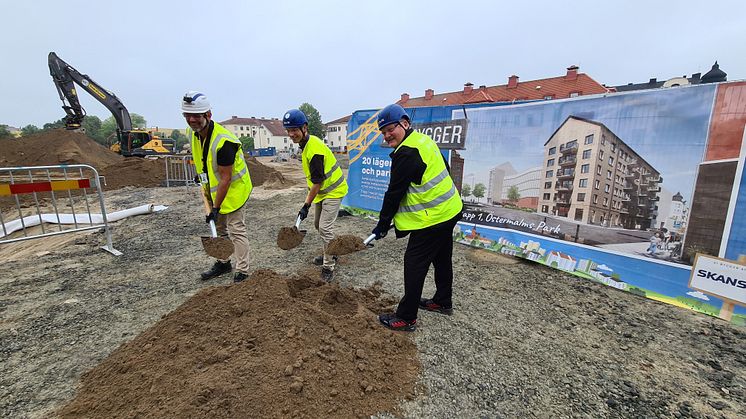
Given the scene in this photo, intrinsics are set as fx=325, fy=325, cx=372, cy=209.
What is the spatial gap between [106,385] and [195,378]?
689mm

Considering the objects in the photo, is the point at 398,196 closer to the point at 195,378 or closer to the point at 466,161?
the point at 195,378

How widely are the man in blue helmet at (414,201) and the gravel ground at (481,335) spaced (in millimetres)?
542

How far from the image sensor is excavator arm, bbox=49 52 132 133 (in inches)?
544

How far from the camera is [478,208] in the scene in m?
5.32

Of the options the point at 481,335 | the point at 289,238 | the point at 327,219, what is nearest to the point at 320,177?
the point at 327,219

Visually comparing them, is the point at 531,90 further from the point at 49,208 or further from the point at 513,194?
the point at 49,208

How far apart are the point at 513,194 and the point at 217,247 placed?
410 centimetres

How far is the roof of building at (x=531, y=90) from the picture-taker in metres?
26.0

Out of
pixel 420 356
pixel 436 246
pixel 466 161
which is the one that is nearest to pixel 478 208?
pixel 466 161

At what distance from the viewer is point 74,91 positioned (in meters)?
14.4

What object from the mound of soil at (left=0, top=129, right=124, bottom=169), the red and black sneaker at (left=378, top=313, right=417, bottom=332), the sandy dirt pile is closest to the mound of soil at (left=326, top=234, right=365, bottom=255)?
the red and black sneaker at (left=378, top=313, right=417, bottom=332)

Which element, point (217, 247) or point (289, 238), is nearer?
point (217, 247)

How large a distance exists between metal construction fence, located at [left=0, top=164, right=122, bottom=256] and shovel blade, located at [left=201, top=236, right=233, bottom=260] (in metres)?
2.15

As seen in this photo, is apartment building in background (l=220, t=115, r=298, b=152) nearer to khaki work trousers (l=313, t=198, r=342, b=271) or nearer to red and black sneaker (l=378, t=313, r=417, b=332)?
khaki work trousers (l=313, t=198, r=342, b=271)
